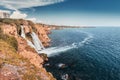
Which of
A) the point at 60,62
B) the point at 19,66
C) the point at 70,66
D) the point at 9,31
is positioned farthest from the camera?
the point at 9,31

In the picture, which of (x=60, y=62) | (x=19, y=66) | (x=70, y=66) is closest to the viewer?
(x=19, y=66)

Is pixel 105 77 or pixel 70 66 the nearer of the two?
pixel 105 77

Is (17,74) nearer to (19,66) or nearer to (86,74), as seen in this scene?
(19,66)

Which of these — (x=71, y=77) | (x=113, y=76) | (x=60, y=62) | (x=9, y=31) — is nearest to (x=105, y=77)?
(x=113, y=76)

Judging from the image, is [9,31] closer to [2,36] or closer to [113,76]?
[2,36]

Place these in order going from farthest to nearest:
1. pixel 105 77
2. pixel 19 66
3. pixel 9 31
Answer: pixel 9 31, pixel 105 77, pixel 19 66

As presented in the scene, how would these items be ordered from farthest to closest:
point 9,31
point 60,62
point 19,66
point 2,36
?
1. point 9,31
2. point 60,62
3. point 2,36
4. point 19,66

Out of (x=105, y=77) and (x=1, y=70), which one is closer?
(x=1, y=70)

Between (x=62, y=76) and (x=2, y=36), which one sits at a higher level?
(x=2, y=36)

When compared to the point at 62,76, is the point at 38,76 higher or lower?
higher

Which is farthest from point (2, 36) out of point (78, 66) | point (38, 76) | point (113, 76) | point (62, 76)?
point (113, 76)
